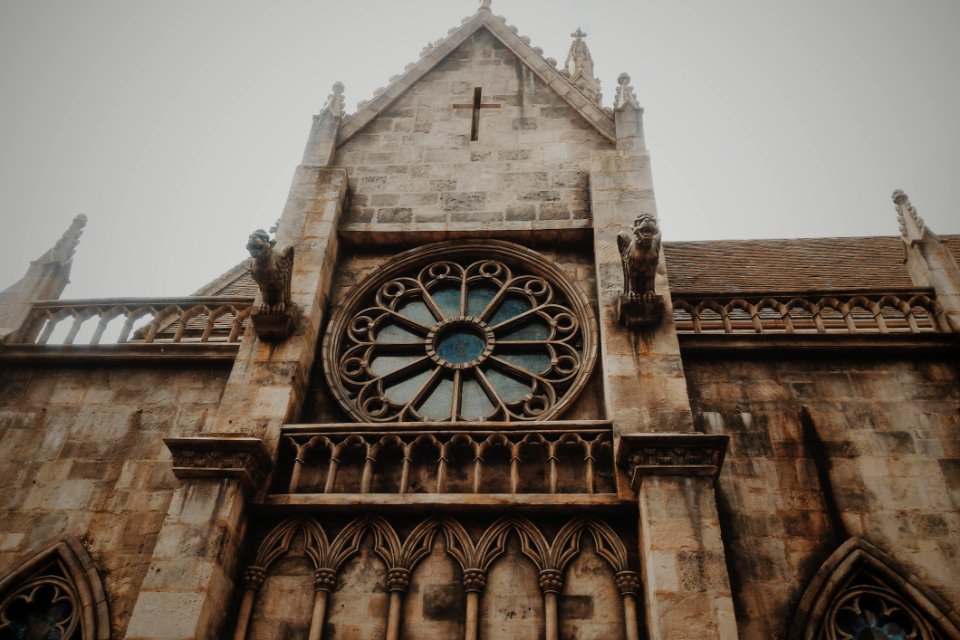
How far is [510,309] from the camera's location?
9.17 m

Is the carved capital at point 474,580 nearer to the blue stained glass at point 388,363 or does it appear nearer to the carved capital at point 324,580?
the carved capital at point 324,580

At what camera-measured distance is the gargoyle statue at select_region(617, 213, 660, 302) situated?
303 inches

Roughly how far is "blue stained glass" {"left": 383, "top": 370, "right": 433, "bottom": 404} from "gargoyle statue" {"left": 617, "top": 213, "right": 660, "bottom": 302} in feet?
7.55

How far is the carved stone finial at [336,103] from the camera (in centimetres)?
1104

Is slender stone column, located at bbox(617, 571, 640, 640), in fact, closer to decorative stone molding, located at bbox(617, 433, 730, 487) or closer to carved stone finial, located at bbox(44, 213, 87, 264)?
decorative stone molding, located at bbox(617, 433, 730, 487)

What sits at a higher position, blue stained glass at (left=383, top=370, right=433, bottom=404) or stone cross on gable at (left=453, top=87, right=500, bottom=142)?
stone cross on gable at (left=453, top=87, right=500, bottom=142)

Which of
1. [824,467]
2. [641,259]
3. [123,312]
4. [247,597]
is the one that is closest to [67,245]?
[123,312]

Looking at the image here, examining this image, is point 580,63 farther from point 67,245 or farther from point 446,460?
point 446,460

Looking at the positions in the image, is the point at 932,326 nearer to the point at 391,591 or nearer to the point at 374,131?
the point at 391,591

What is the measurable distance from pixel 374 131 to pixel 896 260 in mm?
9291

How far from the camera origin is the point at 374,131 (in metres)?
11.0

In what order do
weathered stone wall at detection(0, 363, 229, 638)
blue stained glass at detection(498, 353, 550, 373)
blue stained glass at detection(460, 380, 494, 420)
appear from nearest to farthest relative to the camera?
weathered stone wall at detection(0, 363, 229, 638), blue stained glass at detection(460, 380, 494, 420), blue stained glass at detection(498, 353, 550, 373)

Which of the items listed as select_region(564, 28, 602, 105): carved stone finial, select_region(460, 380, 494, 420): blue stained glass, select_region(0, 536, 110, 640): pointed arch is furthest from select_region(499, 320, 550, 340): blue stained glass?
select_region(564, 28, 602, 105): carved stone finial

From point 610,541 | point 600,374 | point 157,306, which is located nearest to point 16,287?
point 157,306
